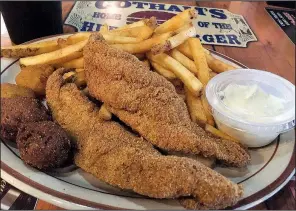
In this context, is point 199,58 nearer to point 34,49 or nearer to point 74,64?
point 74,64

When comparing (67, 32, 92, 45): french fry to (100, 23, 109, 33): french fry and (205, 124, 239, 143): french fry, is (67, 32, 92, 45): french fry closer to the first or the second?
(100, 23, 109, 33): french fry

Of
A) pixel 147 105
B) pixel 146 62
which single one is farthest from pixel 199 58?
pixel 147 105

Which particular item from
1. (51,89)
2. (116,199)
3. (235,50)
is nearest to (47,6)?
(51,89)

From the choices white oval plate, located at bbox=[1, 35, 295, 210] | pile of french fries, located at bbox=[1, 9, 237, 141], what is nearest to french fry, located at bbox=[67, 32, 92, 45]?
pile of french fries, located at bbox=[1, 9, 237, 141]

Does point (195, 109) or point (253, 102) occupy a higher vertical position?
point (253, 102)

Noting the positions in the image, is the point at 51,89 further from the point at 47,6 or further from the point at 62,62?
the point at 47,6

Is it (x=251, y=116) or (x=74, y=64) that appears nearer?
(x=251, y=116)
